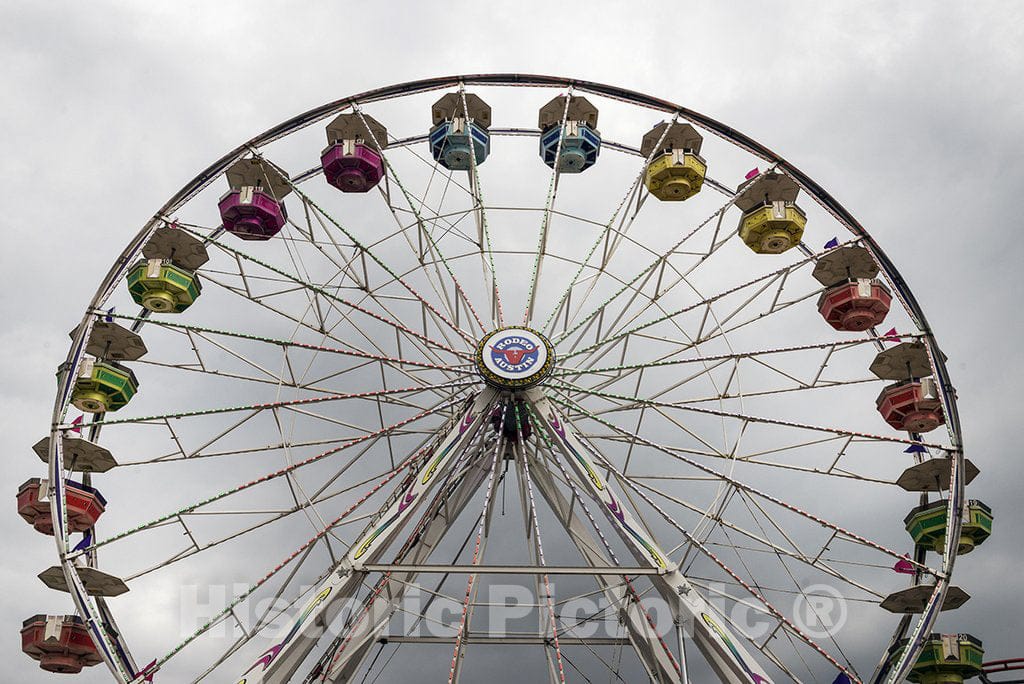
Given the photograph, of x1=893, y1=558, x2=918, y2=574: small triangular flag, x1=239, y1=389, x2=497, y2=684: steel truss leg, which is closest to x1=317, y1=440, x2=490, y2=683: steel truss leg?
x1=239, y1=389, x2=497, y2=684: steel truss leg

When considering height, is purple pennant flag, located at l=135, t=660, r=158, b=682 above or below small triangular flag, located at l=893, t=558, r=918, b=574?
below

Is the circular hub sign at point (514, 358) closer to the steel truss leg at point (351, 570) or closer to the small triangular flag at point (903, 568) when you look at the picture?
the steel truss leg at point (351, 570)

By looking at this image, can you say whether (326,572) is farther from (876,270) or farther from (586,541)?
(876,270)

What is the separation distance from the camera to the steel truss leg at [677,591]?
13.1 m

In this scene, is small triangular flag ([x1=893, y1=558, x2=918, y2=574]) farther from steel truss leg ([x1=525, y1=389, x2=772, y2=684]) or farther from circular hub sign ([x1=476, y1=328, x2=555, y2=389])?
circular hub sign ([x1=476, y1=328, x2=555, y2=389])

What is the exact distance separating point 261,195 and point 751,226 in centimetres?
916

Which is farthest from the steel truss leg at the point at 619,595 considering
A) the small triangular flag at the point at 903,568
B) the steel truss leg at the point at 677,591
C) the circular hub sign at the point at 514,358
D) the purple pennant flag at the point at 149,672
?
the purple pennant flag at the point at 149,672

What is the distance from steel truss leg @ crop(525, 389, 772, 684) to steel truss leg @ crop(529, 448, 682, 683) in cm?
81

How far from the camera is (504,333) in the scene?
15625 mm

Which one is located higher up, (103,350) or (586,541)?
(103,350)

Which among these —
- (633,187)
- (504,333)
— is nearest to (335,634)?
(504,333)

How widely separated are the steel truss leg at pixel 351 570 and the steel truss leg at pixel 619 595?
1949 millimetres

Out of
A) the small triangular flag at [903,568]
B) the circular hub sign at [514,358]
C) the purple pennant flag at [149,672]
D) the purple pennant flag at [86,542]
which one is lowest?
the purple pennant flag at [149,672]

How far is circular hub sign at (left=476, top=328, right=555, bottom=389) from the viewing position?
49.8 ft
